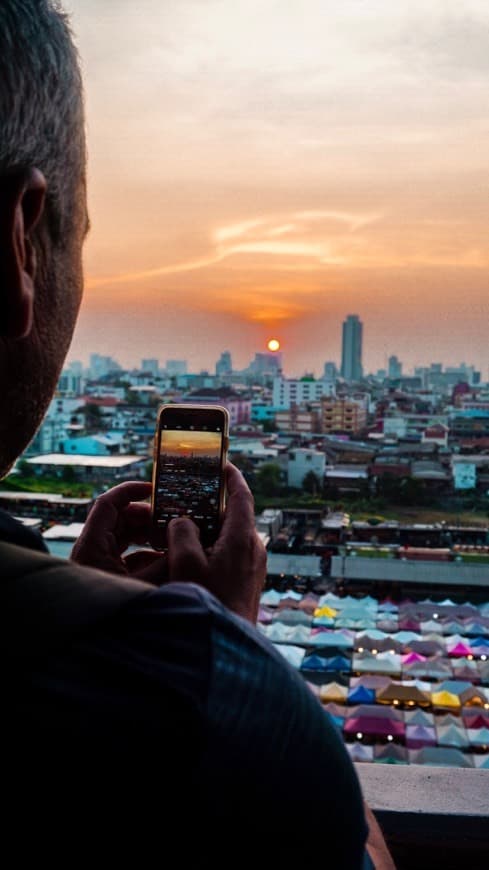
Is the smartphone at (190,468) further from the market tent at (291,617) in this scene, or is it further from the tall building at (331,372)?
the tall building at (331,372)

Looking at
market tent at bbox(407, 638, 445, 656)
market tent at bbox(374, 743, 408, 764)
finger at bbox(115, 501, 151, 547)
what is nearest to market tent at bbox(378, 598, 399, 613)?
market tent at bbox(407, 638, 445, 656)

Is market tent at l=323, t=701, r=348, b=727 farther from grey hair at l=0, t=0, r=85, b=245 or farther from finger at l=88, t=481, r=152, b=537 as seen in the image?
grey hair at l=0, t=0, r=85, b=245

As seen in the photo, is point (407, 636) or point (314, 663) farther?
point (407, 636)

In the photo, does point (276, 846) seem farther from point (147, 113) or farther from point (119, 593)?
point (147, 113)

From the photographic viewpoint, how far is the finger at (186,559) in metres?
0.39

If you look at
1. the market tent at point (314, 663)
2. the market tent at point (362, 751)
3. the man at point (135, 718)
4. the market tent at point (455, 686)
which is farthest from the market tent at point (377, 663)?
the man at point (135, 718)

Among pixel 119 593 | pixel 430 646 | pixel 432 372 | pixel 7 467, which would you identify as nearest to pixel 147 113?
pixel 7 467

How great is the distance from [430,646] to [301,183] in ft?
7.88

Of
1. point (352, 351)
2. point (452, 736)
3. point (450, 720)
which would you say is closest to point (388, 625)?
point (450, 720)

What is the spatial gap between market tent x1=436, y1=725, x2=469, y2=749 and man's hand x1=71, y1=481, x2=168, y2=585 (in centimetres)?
314

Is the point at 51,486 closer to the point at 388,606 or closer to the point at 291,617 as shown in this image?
the point at 291,617

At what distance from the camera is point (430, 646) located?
4.21 m

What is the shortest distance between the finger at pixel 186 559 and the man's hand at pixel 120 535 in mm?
29

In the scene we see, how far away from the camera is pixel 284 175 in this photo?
2727mm
